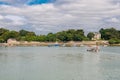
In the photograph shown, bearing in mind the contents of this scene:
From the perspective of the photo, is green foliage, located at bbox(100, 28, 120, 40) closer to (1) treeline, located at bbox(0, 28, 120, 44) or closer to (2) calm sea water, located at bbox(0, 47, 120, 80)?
(1) treeline, located at bbox(0, 28, 120, 44)

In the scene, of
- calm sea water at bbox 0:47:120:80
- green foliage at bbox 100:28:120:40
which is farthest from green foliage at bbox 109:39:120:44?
calm sea water at bbox 0:47:120:80

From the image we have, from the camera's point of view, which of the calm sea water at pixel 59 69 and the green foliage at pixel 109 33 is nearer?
the calm sea water at pixel 59 69

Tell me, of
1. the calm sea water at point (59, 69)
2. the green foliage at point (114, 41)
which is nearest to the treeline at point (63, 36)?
the green foliage at point (114, 41)

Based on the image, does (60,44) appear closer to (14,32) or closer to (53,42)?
(53,42)

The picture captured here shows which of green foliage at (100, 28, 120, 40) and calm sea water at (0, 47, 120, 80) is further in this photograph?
green foliage at (100, 28, 120, 40)

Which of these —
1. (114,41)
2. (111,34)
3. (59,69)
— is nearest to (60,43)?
(114,41)

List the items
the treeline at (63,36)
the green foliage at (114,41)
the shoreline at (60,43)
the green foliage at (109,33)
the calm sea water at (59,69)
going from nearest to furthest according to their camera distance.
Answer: the calm sea water at (59,69), the shoreline at (60,43), the treeline at (63,36), the green foliage at (114,41), the green foliage at (109,33)

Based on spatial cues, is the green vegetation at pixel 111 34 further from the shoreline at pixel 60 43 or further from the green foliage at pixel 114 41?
the shoreline at pixel 60 43

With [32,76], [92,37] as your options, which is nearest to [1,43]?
[92,37]

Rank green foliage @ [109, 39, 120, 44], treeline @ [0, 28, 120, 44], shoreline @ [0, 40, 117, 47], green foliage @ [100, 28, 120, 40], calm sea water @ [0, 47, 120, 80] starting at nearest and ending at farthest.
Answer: calm sea water @ [0, 47, 120, 80] < shoreline @ [0, 40, 117, 47] < treeline @ [0, 28, 120, 44] < green foliage @ [109, 39, 120, 44] < green foliage @ [100, 28, 120, 40]

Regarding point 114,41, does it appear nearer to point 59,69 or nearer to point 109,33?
point 109,33

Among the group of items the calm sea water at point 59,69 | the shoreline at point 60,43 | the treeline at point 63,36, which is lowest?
the calm sea water at point 59,69

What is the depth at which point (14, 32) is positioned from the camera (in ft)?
521

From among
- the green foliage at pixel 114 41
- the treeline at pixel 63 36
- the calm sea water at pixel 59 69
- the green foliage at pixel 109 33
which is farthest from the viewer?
the green foliage at pixel 109 33
